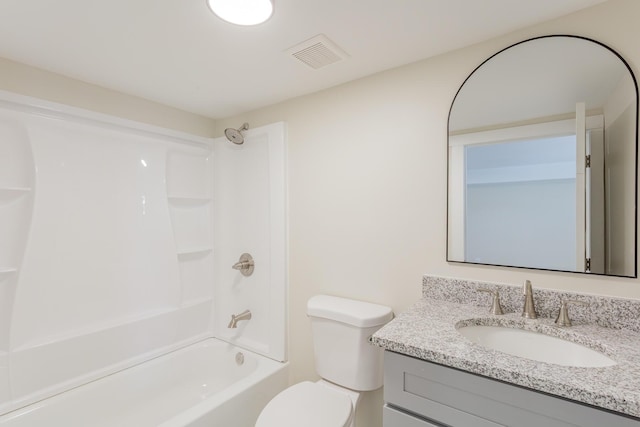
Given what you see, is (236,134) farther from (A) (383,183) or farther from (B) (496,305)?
(B) (496,305)

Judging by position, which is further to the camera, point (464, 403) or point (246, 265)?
point (246, 265)

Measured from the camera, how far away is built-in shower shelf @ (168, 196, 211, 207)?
2250mm

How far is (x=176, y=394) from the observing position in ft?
6.97

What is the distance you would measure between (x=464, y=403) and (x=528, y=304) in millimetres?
544

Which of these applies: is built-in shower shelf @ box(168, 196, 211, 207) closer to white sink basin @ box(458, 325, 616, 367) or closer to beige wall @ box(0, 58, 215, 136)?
beige wall @ box(0, 58, 215, 136)

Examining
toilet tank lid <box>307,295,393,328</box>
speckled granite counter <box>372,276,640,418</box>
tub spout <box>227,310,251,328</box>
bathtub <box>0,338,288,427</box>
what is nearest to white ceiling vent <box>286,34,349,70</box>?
speckled granite counter <box>372,276,640,418</box>

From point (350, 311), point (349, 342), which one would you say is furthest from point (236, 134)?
point (349, 342)

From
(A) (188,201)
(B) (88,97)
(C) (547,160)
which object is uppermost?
(B) (88,97)

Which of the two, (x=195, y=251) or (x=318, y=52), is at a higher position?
(x=318, y=52)

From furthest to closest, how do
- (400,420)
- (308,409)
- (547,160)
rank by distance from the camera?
(308,409)
(547,160)
(400,420)

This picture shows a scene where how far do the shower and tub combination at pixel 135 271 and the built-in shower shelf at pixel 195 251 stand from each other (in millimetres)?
10

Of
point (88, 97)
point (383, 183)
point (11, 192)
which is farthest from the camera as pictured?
point (88, 97)

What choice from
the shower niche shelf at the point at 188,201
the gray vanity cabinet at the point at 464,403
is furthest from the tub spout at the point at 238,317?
the gray vanity cabinet at the point at 464,403

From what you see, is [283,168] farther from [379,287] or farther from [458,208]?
[458,208]
